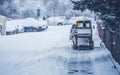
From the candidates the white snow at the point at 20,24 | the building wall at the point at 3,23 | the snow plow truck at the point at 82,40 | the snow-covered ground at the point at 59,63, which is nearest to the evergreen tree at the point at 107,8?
the snow-covered ground at the point at 59,63

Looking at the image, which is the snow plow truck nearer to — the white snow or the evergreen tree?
the evergreen tree

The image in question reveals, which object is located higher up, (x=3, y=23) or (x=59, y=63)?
(x=3, y=23)

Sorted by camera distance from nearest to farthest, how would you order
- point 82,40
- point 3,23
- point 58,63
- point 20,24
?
point 58,63 → point 82,40 → point 3,23 → point 20,24

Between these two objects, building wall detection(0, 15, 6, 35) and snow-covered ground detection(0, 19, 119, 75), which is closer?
snow-covered ground detection(0, 19, 119, 75)

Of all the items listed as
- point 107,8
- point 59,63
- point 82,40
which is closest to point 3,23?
point 82,40

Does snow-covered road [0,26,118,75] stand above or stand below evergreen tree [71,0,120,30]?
below

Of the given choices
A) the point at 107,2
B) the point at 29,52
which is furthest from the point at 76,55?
the point at 107,2

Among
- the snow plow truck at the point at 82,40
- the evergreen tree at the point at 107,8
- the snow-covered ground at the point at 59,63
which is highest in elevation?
the evergreen tree at the point at 107,8

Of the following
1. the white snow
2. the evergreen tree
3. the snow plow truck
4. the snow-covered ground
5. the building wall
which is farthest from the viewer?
the white snow

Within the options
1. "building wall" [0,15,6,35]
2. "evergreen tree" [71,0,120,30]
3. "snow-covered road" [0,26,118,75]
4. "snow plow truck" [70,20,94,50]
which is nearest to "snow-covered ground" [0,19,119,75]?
"snow-covered road" [0,26,118,75]

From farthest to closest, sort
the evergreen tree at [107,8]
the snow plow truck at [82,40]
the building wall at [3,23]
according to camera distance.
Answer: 1. the building wall at [3,23]
2. the snow plow truck at [82,40]
3. the evergreen tree at [107,8]

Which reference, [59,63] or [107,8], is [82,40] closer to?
[59,63]

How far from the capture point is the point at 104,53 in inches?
1069

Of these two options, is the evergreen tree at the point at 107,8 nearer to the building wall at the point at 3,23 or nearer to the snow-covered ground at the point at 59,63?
the snow-covered ground at the point at 59,63
